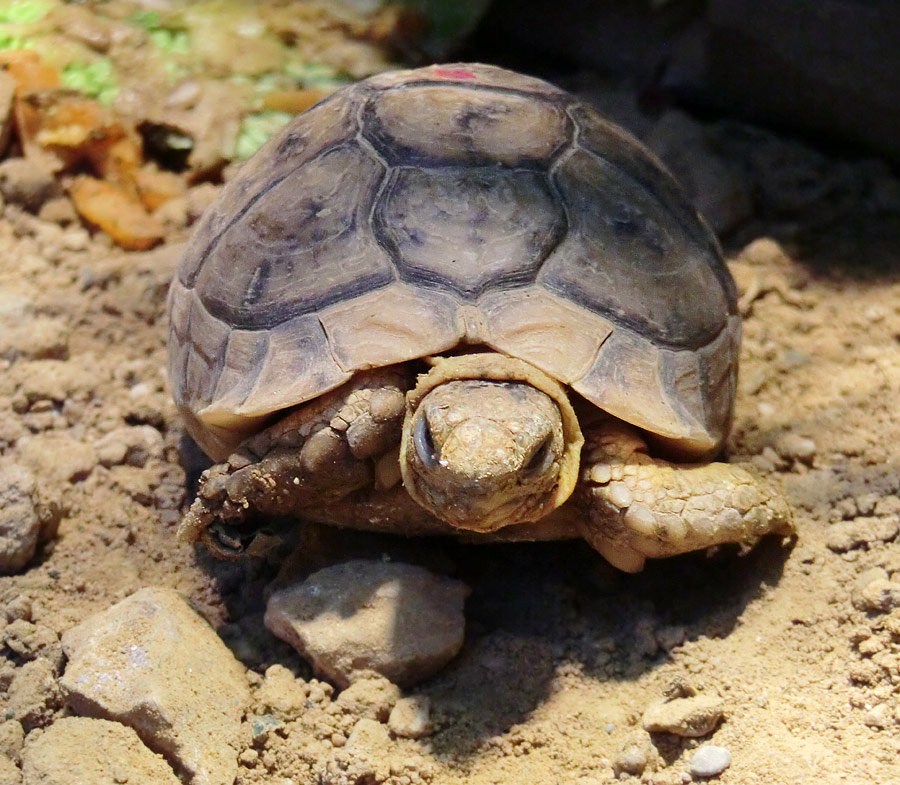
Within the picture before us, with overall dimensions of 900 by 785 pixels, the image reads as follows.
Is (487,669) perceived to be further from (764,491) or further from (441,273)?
(441,273)

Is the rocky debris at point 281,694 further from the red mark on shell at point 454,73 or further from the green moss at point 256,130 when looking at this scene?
the green moss at point 256,130

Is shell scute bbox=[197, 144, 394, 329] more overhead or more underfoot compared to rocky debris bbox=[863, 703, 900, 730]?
more overhead

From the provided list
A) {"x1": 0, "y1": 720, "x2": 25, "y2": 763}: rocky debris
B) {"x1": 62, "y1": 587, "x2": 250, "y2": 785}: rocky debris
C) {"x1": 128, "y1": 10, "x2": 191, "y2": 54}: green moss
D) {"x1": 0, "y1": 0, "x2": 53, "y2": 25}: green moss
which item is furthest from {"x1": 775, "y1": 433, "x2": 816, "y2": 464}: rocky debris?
{"x1": 0, "y1": 0, "x2": 53, "y2": 25}: green moss

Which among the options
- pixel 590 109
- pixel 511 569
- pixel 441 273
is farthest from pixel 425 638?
pixel 590 109

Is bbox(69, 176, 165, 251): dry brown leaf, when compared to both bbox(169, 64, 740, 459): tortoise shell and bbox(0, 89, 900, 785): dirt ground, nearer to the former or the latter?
bbox(0, 89, 900, 785): dirt ground

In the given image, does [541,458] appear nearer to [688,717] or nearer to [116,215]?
[688,717]

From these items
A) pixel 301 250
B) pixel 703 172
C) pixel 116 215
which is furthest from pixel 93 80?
pixel 703 172
